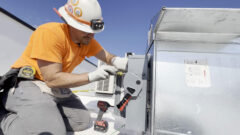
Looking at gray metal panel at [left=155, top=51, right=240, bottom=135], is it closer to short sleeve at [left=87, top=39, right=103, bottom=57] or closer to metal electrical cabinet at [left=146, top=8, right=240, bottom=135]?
metal electrical cabinet at [left=146, top=8, right=240, bottom=135]

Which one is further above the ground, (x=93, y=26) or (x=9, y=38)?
Result: (x=9, y=38)

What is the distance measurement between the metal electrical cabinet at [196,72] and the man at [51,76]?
0.44 meters

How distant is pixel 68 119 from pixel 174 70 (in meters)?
1.00

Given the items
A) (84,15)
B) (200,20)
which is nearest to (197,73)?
(200,20)

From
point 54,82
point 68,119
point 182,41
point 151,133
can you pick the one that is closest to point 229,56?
point 182,41

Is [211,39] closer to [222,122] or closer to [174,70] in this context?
[174,70]

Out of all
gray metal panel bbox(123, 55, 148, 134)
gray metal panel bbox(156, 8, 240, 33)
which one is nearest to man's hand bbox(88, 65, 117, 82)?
gray metal panel bbox(123, 55, 148, 134)

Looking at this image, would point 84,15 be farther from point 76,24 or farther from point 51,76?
point 51,76

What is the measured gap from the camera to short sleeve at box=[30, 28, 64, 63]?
2.58ft

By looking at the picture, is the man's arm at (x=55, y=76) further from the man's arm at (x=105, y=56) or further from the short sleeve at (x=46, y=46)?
the man's arm at (x=105, y=56)

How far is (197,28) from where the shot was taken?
25.2 inches

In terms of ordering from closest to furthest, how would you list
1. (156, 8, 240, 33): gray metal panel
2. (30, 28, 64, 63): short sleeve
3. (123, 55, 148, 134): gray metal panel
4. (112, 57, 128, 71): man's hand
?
1. (156, 8, 240, 33): gray metal panel
2. (123, 55, 148, 134): gray metal panel
3. (30, 28, 64, 63): short sleeve
4. (112, 57, 128, 71): man's hand

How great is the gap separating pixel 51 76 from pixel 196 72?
927mm

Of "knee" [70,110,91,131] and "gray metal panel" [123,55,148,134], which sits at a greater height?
"gray metal panel" [123,55,148,134]
